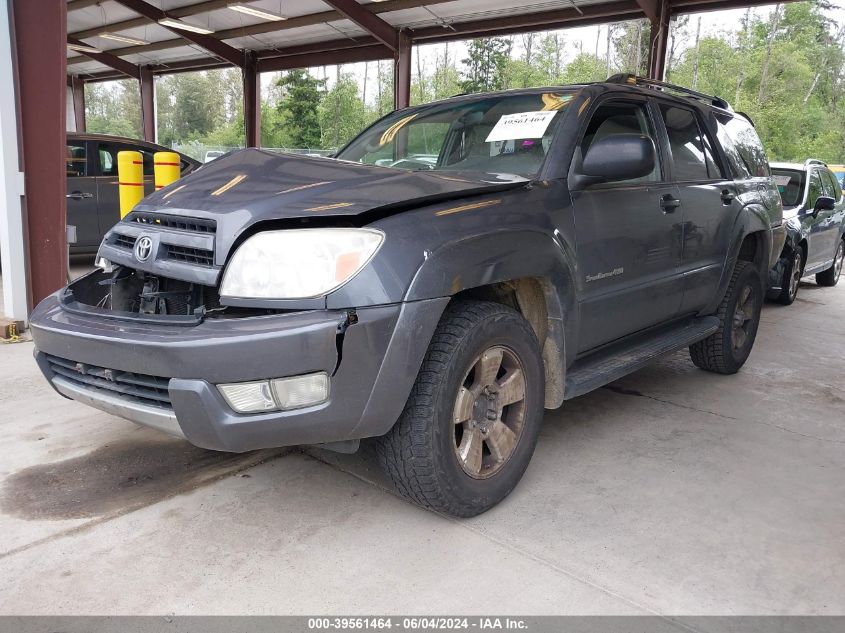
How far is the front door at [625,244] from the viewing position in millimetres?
2941

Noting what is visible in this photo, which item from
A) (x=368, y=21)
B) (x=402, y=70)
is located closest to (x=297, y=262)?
(x=368, y=21)

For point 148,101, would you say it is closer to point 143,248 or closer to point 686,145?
point 686,145

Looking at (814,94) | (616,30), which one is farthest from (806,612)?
(814,94)

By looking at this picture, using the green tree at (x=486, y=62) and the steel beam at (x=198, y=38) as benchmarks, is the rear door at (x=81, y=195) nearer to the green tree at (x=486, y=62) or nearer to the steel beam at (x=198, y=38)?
the steel beam at (x=198, y=38)

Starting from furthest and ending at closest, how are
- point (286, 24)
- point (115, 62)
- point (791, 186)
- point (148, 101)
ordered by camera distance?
point (148, 101), point (115, 62), point (286, 24), point (791, 186)

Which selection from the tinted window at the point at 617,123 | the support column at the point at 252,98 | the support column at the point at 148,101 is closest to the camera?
the tinted window at the point at 617,123

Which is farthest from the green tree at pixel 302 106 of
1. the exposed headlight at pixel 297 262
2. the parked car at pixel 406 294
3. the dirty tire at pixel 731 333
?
the exposed headlight at pixel 297 262

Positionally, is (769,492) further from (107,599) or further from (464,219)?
(107,599)

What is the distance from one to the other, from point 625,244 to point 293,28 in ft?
46.0

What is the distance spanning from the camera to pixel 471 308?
95.8 inches

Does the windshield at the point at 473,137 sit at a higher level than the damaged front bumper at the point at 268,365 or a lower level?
higher

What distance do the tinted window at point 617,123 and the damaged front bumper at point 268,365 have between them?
1.44 metres

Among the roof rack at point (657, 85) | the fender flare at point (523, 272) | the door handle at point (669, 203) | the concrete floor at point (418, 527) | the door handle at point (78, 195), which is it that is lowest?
the concrete floor at point (418, 527)

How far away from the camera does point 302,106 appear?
29.1 meters
